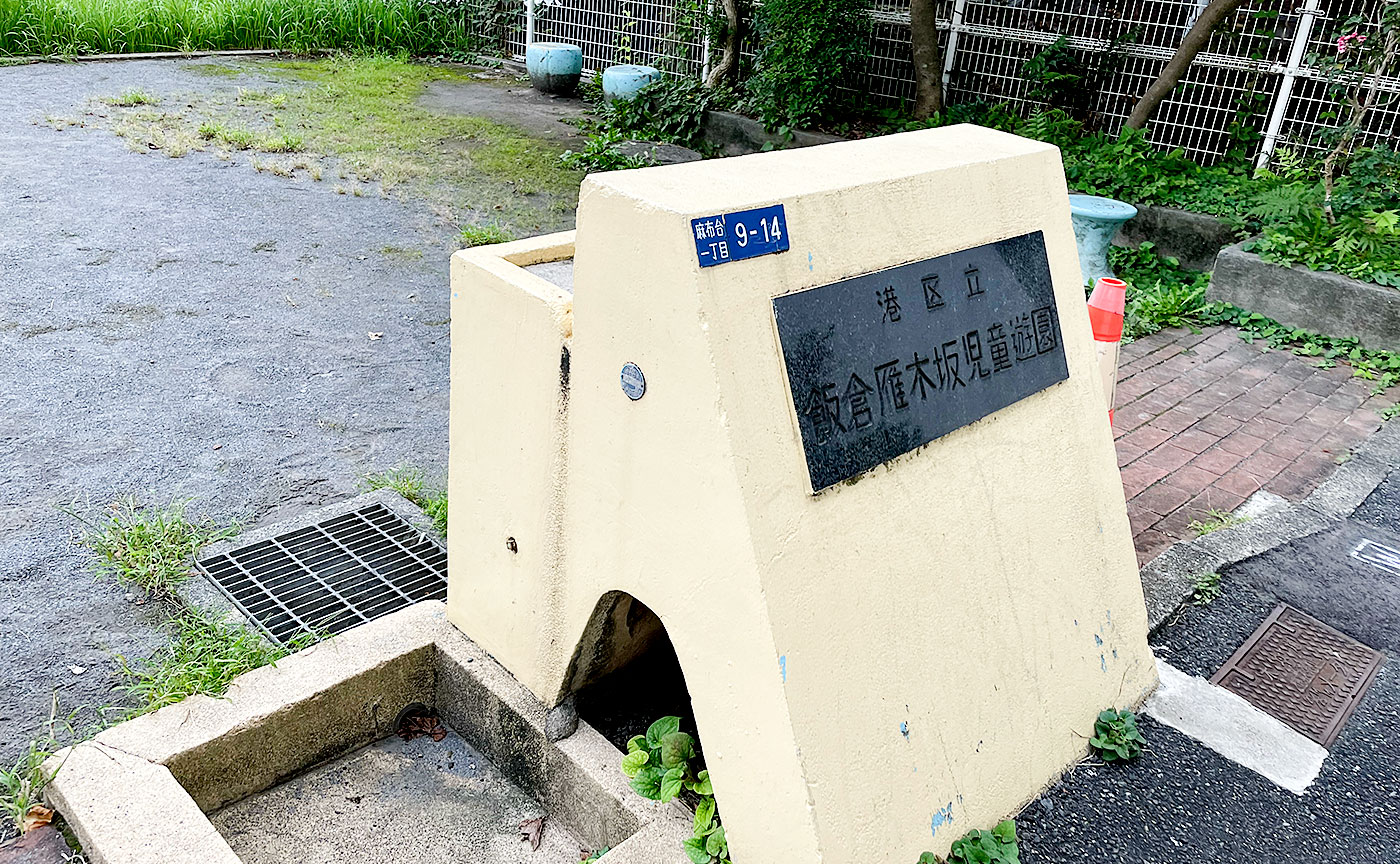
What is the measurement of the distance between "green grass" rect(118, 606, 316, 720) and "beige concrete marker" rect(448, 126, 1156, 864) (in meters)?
0.59

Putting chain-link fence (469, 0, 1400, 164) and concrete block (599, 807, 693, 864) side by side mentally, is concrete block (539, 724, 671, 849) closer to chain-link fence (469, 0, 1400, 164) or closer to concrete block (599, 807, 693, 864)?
concrete block (599, 807, 693, 864)

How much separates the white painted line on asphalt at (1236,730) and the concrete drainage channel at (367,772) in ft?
5.14

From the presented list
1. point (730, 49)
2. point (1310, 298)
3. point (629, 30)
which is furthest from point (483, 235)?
point (629, 30)

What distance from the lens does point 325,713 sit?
2.66m

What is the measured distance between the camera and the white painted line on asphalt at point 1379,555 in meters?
3.81

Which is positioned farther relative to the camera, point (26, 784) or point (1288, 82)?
point (1288, 82)

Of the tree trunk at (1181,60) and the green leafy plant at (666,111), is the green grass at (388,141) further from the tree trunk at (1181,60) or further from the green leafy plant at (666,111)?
the tree trunk at (1181,60)

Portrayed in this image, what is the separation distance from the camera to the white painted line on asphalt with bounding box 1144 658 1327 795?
2.73 meters

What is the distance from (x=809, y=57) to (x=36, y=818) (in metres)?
8.18

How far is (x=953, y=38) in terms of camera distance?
29.0 feet

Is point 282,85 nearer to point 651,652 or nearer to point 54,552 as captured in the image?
point 54,552

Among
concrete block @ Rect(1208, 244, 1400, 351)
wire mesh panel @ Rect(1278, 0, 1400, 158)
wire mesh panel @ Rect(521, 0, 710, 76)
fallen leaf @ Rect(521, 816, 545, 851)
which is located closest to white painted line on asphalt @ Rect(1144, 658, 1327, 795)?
fallen leaf @ Rect(521, 816, 545, 851)

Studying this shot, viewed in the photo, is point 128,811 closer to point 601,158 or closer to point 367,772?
point 367,772

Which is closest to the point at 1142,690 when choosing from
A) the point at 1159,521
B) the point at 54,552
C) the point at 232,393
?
the point at 1159,521
